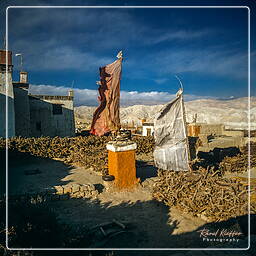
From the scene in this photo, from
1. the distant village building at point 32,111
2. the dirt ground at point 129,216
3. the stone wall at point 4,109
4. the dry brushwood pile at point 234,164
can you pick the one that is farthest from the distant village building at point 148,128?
the dirt ground at point 129,216

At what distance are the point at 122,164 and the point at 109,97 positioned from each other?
2.45 metres

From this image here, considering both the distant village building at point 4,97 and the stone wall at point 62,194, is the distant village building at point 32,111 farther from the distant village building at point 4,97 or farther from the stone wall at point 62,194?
the stone wall at point 62,194

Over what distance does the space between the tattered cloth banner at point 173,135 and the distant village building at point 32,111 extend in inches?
586

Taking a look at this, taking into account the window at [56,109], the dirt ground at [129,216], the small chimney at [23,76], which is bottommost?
the dirt ground at [129,216]

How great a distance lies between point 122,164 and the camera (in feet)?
23.8

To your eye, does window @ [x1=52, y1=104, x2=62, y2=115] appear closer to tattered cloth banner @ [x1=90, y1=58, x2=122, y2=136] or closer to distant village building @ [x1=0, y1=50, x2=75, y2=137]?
distant village building @ [x1=0, y1=50, x2=75, y2=137]

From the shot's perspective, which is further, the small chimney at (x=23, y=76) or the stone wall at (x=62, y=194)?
the small chimney at (x=23, y=76)

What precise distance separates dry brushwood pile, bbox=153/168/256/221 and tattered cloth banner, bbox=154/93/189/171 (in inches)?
16.5

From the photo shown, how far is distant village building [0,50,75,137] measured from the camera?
17281 millimetres

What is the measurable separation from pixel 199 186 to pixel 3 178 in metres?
8.03

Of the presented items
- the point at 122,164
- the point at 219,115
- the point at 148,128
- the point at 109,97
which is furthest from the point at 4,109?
the point at 219,115

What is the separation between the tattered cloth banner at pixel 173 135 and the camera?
584cm

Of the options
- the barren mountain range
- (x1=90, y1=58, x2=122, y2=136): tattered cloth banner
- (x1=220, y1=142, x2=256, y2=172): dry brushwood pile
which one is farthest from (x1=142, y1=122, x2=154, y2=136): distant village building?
(x1=90, y1=58, x2=122, y2=136): tattered cloth banner

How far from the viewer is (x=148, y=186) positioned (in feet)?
25.1
